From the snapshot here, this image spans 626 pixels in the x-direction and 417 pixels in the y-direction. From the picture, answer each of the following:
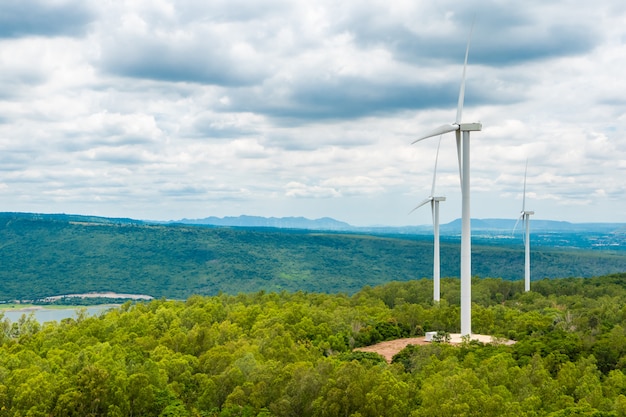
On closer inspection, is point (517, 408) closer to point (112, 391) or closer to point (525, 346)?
point (525, 346)

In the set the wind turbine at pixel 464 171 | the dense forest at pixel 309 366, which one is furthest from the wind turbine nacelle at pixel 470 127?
the dense forest at pixel 309 366

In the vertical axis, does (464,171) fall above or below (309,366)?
above

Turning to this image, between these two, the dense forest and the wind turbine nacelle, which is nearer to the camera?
the dense forest

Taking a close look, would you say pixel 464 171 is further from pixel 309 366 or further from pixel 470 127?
pixel 309 366

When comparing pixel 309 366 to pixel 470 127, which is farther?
pixel 470 127

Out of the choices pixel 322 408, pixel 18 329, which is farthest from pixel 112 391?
pixel 18 329

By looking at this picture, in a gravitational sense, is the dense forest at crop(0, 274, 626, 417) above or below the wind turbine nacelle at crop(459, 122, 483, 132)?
below

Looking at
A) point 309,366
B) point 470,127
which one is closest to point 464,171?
point 470,127

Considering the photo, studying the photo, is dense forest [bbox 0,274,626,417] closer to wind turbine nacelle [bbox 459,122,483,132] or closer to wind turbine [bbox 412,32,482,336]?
Answer: wind turbine [bbox 412,32,482,336]

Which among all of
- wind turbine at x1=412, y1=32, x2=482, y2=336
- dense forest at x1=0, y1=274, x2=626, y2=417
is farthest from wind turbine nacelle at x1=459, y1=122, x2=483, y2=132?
dense forest at x1=0, y1=274, x2=626, y2=417
